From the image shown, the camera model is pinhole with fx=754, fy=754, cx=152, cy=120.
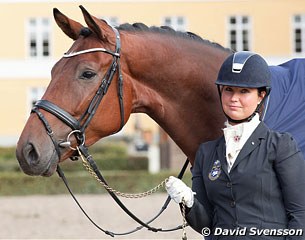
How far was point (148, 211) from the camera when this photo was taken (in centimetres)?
1202

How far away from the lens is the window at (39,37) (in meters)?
35.3

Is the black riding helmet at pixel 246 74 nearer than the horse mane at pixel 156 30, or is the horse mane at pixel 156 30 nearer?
the black riding helmet at pixel 246 74

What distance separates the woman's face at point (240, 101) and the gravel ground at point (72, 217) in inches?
206

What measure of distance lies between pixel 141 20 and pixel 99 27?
1221 inches

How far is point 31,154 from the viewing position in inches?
150

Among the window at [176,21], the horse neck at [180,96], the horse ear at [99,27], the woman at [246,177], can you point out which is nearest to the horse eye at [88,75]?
the horse ear at [99,27]

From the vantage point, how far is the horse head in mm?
3836

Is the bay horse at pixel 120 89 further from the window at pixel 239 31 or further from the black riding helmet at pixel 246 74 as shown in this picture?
the window at pixel 239 31

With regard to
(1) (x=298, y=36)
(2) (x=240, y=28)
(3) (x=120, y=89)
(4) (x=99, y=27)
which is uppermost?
(2) (x=240, y=28)

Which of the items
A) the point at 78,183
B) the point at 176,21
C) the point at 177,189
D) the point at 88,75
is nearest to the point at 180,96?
the point at 88,75

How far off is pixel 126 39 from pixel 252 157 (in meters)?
1.28

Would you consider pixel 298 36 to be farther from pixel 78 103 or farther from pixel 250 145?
pixel 250 145

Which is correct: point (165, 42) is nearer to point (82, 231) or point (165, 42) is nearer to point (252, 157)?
point (252, 157)

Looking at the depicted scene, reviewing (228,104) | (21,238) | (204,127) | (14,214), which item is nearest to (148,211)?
(14,214)
